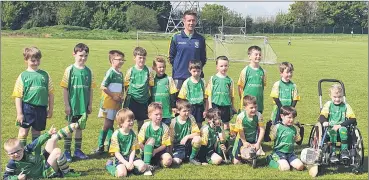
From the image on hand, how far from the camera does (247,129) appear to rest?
7.14 m

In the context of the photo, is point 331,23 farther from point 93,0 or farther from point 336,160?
point 336,160

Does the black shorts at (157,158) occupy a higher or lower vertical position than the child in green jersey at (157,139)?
lower

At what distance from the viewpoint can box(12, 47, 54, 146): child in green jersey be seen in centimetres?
656

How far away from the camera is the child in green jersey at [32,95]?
656 centimetres

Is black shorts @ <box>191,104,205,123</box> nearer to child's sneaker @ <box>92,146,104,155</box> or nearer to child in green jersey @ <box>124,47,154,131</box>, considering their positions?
child in green jersey @ <box>124,47,154,131</box>

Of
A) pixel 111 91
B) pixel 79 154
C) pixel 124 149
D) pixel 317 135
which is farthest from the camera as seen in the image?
pixel 111 91

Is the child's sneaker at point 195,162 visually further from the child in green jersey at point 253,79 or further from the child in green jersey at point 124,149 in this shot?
the child in green jersey at point 253,79

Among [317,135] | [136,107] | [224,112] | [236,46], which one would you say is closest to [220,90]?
[224,112]

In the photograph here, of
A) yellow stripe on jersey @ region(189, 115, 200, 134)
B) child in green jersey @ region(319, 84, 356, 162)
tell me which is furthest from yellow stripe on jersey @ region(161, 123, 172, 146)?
child in green jersey @ region(319, 84, 356, 162)

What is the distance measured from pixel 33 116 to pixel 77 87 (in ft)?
2.60

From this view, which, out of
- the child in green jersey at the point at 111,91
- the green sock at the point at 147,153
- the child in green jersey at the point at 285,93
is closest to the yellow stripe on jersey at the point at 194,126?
the green sock at the point at 147,153

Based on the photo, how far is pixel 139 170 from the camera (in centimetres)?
639

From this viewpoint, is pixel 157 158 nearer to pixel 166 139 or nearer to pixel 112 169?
pixel 166 139

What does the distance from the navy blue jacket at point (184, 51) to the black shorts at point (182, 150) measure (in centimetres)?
140
